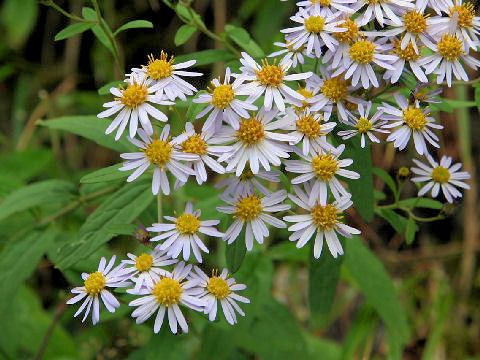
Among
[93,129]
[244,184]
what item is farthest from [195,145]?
[93,129]

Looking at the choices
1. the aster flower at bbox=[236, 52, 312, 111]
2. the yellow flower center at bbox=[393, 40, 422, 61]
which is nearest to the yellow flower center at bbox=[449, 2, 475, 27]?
the yellow flower center at bbox=[393, 40, 422, 61]

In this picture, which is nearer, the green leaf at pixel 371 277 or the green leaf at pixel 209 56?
the green leaf at pixel 209 56

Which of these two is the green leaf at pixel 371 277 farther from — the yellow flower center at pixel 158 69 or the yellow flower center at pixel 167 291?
the yellow flower center at pixel 158 69

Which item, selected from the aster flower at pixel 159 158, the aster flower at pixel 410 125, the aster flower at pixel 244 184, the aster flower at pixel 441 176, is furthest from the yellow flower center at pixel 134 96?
the aster flower at pixel 441 176

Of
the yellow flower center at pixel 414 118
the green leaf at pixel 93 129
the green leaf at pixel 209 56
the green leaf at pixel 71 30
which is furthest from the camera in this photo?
the green leaf at pixel 93 129

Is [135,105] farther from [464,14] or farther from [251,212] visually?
[464,14]

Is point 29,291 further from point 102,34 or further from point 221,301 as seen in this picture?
point 221,301

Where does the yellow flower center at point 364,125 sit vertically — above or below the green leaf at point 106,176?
above
